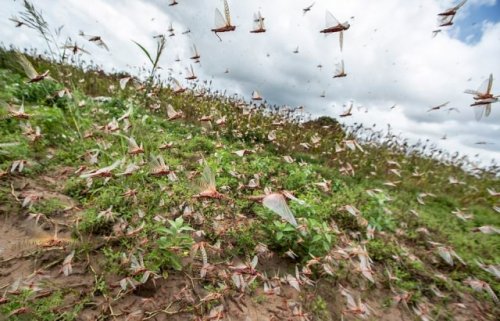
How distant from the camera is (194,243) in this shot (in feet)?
7.54

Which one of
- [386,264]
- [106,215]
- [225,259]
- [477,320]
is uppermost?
[106,215]

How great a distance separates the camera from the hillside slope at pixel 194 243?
72.5 inches

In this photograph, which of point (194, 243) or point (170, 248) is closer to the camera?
point (170, 248)

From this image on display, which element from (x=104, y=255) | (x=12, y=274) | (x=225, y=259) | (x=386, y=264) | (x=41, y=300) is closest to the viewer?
(x=41, y=300)

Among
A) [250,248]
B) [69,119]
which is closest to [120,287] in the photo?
[250,248]

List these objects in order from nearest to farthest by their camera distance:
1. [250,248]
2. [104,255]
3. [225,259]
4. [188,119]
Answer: [104,255]
[225,259]
[250,248]
[188,119]

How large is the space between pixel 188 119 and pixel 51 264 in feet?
18.4

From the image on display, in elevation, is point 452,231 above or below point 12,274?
below

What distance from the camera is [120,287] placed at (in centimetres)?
191

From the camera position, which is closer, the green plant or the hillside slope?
the hillside slope

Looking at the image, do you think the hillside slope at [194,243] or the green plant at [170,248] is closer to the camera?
the hillside slope at [194,243]

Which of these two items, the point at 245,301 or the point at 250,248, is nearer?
the point at 245,301

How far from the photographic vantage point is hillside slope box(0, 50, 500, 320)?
1.84 m

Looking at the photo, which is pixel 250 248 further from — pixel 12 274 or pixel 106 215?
pixel 12 274
